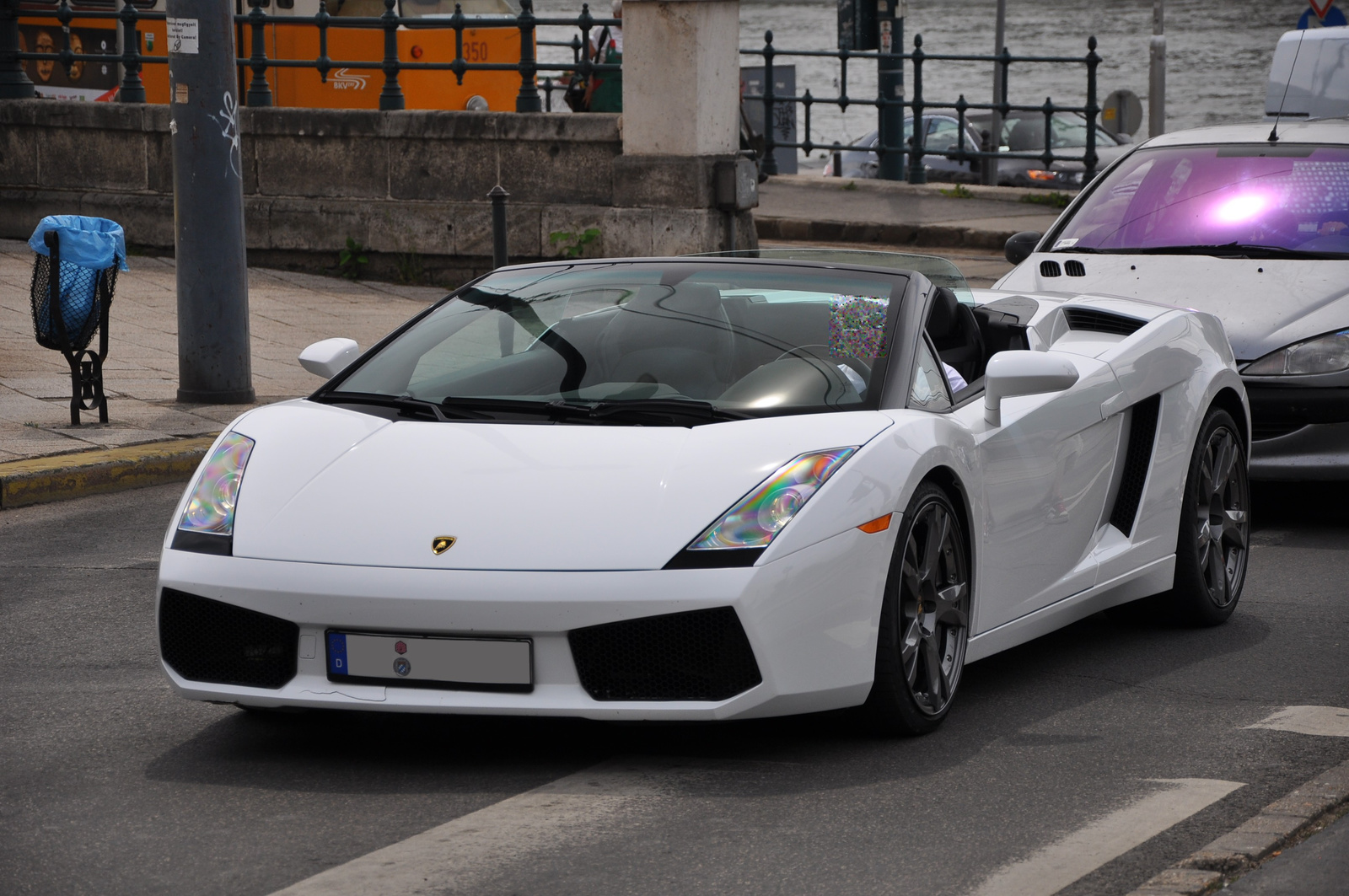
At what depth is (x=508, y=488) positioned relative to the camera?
14.9ft

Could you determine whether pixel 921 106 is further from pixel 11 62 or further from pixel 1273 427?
pixel 1273 427

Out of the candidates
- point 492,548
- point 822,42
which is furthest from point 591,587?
point 822,42

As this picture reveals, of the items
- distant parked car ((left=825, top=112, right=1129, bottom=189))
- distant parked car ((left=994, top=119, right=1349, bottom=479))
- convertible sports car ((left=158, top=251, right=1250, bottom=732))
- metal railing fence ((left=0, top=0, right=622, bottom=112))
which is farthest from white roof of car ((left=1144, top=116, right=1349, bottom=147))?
distant parked car ((left=825, top=112, right=1129, bottom=189))

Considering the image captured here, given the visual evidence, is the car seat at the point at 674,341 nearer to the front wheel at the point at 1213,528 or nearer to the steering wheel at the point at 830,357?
the steering wheel at the point at 830,357

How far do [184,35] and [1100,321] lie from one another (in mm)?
5822

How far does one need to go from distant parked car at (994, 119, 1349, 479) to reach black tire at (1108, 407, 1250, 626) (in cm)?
125

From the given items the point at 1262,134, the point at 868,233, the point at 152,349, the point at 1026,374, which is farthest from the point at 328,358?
the point at 868,233

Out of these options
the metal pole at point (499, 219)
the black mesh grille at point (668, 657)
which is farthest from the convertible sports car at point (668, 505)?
the metal pole at point (499, 219)

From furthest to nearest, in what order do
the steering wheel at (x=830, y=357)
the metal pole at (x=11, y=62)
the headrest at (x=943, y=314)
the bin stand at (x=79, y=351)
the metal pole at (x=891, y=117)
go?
1. the metal pole at (x=891, y=117)
2. the metal pole at (x=11, y=62)
3. the bin stand at (x=79, y=351)
4. the headrest at (x=943, y=314)
5. the steering wheel at (x=830, y=357)

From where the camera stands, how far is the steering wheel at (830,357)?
5070mm

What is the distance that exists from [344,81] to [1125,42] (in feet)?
382

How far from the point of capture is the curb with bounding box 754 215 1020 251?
19.0m

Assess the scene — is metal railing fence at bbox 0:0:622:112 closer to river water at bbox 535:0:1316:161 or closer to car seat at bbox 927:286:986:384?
car seat at bbox 927:286:986:384

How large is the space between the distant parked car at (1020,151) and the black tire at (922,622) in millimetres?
19814
